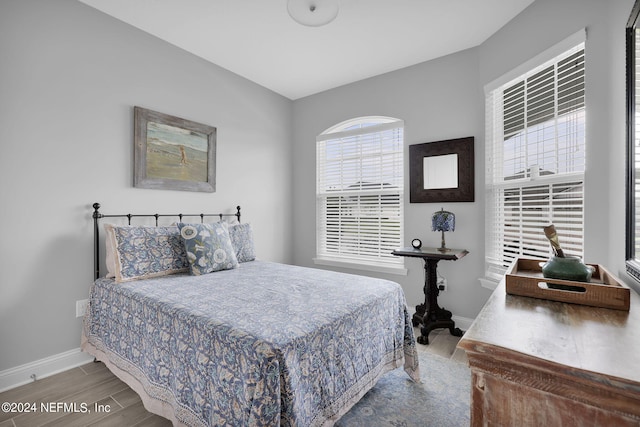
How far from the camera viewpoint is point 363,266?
143 inches

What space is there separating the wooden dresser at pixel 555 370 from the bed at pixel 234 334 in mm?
Result: 737

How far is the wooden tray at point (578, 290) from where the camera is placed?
91cm

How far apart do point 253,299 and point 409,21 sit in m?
2.63

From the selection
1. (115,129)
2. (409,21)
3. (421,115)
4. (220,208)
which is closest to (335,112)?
(421,115)

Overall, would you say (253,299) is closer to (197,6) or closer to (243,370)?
(243,370)

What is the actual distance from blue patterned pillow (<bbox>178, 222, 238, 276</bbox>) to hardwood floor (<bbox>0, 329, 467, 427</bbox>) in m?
0.92

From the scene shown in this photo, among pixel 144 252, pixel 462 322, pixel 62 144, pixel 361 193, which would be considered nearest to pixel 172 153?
pixel 62 144

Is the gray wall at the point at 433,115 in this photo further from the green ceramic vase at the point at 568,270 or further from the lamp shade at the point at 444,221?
the green ceramic vase at the point at 568,270

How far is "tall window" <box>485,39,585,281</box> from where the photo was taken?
197 centimetres

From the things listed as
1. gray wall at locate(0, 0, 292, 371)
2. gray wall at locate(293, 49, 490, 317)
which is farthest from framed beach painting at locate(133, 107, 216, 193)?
gray wall at locate(293, 49, 490, 317)

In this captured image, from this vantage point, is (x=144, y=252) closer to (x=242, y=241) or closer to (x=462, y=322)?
(x=242, y=241)

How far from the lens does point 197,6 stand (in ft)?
7.73

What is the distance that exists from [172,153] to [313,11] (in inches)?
72.5

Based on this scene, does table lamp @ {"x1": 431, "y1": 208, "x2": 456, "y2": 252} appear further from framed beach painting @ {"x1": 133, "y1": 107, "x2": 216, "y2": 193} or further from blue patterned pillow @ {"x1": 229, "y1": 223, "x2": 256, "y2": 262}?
framed beach painting @ {"x1": 133, "y1": 107, "x2": 216, "y2": 193}
